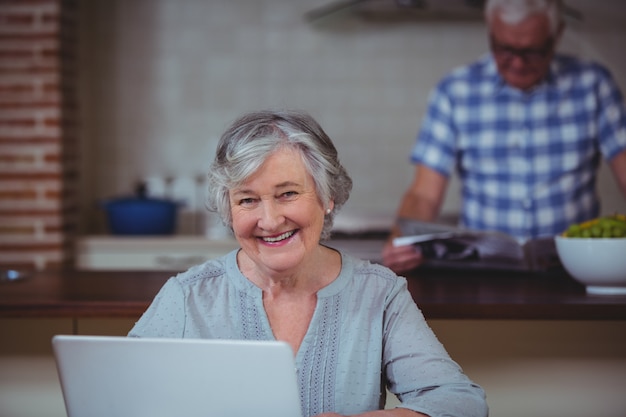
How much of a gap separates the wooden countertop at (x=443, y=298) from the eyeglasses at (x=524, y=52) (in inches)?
34.0

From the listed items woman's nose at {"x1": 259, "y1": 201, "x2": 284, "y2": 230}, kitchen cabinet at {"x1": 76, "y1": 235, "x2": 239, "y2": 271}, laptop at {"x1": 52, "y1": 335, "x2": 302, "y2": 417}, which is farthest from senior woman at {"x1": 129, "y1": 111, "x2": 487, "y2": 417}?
kitchen cabinet at {"x1": 76, "y1": 235, "x2": 239, "y2": 271}

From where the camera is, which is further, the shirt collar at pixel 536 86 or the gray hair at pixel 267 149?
the shirt collar at pixel 536 86

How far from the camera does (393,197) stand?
174 inches

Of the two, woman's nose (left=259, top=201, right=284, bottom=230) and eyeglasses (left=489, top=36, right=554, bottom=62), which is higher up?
eyeglasses (left=489, top=36, right=554, bottom=62)

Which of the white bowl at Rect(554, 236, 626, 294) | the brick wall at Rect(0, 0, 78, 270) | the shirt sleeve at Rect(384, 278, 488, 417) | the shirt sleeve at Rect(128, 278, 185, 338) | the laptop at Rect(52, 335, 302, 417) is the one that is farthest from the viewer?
the brick wall at Rect(0, 0, 78, 270)

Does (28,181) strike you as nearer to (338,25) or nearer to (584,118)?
(338,25)

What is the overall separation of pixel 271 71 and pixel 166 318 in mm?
2954

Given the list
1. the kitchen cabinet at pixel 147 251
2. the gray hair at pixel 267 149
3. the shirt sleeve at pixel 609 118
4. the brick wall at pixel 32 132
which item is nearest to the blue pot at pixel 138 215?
the kitchen cabinet at pixel 147 251

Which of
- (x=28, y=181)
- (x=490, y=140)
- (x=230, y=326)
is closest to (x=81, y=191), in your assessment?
(x=28, y=181)

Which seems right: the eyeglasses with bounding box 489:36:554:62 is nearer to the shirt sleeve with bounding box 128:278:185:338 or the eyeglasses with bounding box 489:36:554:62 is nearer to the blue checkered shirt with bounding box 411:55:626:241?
the blue checkered shirt with bounding box 411:55:626:241

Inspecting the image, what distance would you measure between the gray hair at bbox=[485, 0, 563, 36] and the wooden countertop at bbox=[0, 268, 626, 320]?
36.9 inches

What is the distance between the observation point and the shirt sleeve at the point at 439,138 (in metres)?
3.04

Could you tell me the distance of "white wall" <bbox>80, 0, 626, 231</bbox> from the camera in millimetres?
4395

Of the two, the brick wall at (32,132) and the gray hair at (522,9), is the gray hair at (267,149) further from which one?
the brick wall at (32,132)
